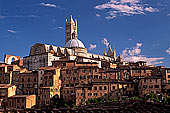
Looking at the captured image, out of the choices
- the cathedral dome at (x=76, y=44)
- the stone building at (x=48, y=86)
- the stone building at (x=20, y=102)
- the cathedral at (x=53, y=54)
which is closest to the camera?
the stone building at (x=20, y=102)

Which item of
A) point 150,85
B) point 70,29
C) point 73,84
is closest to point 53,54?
point 73,84

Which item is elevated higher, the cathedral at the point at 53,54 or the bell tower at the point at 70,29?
the bell tower at the point at 70,29

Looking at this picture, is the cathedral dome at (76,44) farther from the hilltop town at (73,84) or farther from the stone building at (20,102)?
the stone building at (20,102)

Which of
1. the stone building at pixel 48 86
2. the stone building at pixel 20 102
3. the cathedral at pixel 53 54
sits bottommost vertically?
the stone building at pixel 20 102

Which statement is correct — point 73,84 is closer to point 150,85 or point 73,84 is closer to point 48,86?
point 48,86

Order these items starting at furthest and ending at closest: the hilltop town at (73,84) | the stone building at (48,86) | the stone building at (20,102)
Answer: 1. the stone building at (48,86)
2. the hilltop town at (73,84)
3. the stone building at (20,102)

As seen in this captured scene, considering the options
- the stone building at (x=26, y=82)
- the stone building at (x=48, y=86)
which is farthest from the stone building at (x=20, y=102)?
the stone building at (x=26, y=82)

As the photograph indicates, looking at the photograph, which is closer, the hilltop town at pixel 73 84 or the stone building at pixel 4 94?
the hilltop town at pixel 73 84

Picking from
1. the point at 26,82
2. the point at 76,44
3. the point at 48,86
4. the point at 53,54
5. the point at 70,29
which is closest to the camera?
the point at 48,86

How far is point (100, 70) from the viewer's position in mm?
62312

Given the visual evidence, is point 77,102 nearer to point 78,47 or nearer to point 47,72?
point 47,72

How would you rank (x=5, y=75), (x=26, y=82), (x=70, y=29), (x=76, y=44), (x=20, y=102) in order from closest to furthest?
(x=20, y=102), (x=26, y=82), (x=5, y=75), (x=76, y=44), (x=70, y=29)

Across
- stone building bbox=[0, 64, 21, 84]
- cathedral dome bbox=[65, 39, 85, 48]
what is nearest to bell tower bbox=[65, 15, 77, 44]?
cathedral dome bbox=[65, 39, 85, 48]

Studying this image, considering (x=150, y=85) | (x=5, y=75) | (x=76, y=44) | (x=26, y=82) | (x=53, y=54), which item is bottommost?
(x=150, y=85)
